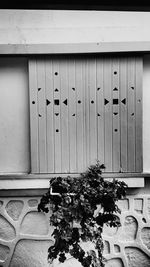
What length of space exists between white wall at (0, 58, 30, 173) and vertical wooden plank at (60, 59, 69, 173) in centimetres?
41

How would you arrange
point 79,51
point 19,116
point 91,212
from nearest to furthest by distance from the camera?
point 91,212, point 79,51, point 19,116

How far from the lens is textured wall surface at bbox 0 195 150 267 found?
322 cm

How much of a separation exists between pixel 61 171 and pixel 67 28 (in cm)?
156

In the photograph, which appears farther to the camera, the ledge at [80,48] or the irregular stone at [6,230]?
the irregular stone at [6,230]

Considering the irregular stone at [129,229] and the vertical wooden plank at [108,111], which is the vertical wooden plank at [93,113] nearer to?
the vertical wooden plank at [108,111]

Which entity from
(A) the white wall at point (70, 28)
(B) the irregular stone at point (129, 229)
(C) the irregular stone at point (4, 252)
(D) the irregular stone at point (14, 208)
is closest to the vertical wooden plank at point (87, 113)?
(A) the white wall at point (70, 28)

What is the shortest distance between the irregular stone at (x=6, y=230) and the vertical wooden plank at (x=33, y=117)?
67 centimetres

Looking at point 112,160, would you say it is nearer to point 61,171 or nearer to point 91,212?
point 61,171

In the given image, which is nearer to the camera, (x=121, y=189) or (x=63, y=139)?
(x=121, y=189)

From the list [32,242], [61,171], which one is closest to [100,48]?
[61,171]

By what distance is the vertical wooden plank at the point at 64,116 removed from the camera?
3180 millimetres

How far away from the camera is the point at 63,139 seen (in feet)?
10.5

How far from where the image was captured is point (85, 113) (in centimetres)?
321

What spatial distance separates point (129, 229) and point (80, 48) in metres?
2.07
